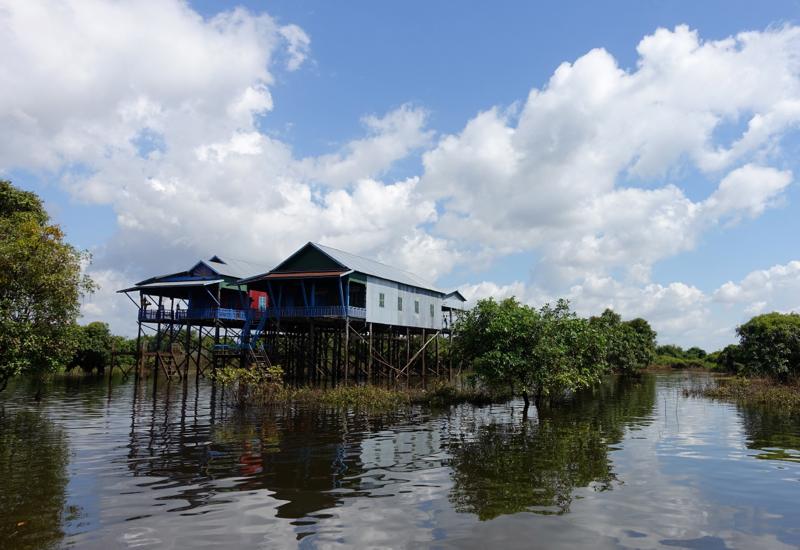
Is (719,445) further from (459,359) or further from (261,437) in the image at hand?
(261,437)

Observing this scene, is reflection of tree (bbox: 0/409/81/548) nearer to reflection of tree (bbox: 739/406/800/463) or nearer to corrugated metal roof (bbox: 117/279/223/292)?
reflection of tree (bbox: 739/406/800/463)

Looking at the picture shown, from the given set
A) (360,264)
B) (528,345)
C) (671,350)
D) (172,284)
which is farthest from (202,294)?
(671,350)

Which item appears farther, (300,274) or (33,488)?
(300,274)

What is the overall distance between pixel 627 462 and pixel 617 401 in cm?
1429

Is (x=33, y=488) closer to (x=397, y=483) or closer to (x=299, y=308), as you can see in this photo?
(x=397, y=483)

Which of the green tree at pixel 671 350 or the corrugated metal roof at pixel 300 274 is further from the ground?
the corrugated metal roof at pixel 300 274

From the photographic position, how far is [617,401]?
2395 cm

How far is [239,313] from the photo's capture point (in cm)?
3572

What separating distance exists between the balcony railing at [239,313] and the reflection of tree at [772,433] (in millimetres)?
20022

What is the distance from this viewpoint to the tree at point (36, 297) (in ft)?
56.3

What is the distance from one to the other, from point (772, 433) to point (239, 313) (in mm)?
30509

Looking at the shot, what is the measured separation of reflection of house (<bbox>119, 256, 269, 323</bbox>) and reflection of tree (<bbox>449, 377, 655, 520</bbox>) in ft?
81.4

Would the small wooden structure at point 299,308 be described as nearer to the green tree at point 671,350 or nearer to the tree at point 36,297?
the tree at point 36,297

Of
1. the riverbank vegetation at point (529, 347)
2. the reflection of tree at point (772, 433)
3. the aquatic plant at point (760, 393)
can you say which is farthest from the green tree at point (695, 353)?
the riverbank vegetation at point (529, 347)
